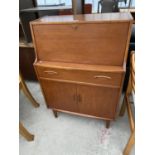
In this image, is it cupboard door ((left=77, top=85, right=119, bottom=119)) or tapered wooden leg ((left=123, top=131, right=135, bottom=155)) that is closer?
tapered wooden leg ((left=123, top=131, right=135, bottom=155))

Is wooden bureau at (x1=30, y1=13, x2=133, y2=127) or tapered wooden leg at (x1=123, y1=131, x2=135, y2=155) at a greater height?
wooden bureau at (x1=30, y1=13, x2=133, y2=127)

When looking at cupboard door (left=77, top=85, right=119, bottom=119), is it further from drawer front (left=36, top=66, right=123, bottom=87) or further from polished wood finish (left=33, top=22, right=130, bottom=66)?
polished wood finish (left=33, top=22, right=130, bottom=66)

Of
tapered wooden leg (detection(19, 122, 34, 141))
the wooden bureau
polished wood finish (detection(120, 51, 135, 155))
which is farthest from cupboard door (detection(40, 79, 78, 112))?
polished wood finish (detection(120, 51, 135, 155))

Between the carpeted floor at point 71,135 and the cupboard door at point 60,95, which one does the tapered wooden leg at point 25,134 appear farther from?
the cupboard door at point 60,95

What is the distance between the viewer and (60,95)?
1.35 meters

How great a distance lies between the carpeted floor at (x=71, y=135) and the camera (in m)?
1.33

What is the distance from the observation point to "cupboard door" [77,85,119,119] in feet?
3.81

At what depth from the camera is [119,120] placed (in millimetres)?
1580

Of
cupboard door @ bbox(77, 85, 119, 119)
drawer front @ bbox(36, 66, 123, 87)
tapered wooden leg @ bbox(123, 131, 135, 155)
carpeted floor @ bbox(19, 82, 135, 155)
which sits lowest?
carpeted floor @ bbox(19, 82, 135, 155)

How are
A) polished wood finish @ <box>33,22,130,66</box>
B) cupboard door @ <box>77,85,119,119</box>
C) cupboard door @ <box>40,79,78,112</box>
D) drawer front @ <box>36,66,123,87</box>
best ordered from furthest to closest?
cupboard door @ <box>40,79,78,112</box>
cupboard door @ <box>77,85,119,119</box>
drawer front @ <box>36,66,123,87</box>
polished wood finish @ <box>33,22,130,66</box>
